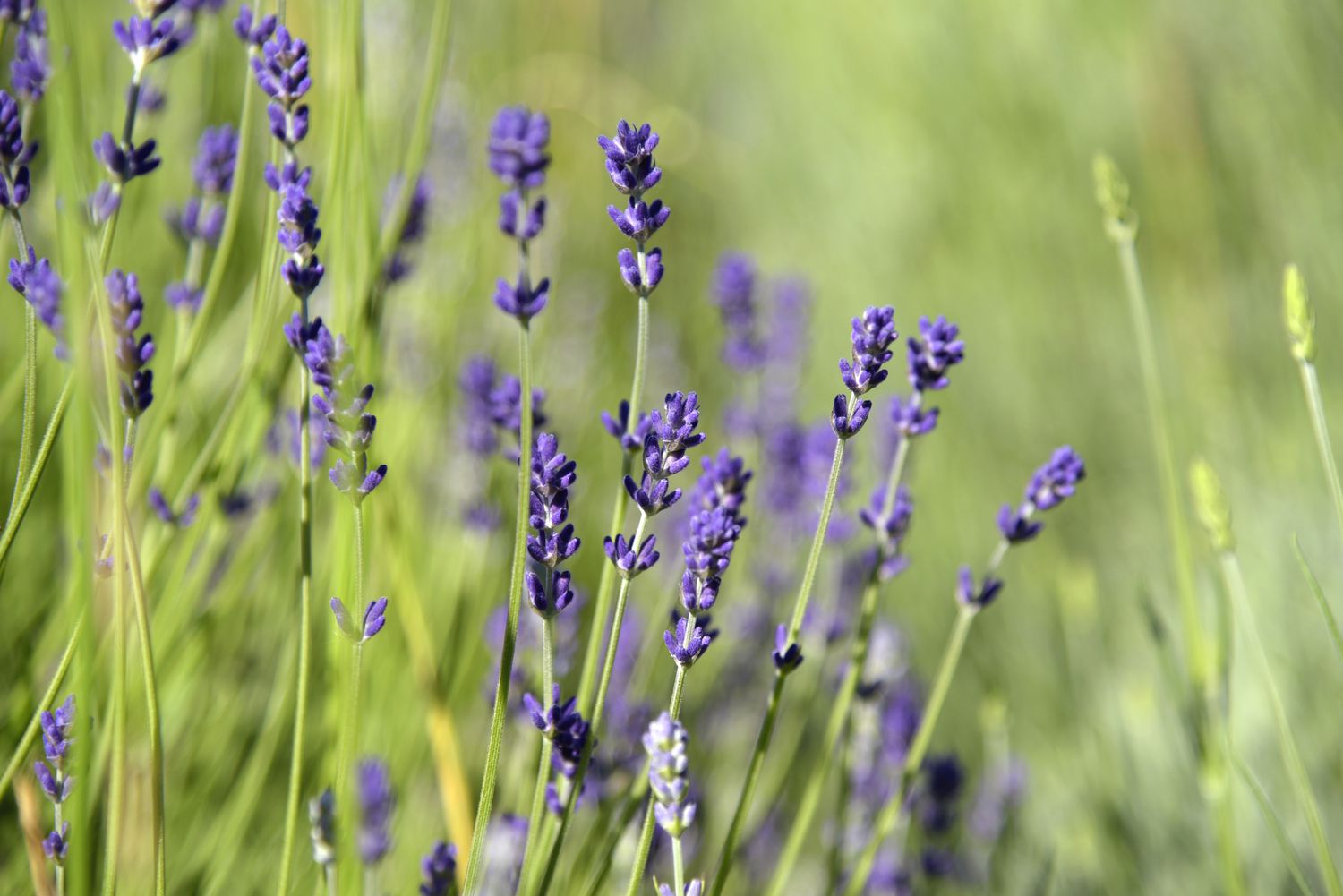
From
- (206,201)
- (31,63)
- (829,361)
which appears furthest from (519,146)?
(829,361)

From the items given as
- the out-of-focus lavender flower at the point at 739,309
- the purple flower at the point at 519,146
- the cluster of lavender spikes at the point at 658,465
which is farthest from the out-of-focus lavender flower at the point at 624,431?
the out-of-focus lavender flower at the point at 739,309

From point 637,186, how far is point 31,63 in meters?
0.44

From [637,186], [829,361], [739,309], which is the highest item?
[829,361]

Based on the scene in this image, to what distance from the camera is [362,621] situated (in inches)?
22.4

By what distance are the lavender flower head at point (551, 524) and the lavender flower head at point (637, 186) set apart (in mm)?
108

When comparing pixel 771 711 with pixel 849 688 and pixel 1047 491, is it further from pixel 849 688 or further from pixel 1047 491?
pixel 1047 491

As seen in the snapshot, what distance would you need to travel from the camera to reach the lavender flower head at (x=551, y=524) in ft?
→ 1.90

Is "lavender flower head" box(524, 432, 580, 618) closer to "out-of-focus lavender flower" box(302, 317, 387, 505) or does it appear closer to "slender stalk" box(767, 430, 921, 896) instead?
"out-of-focus lavender flower" box(302, 317, 387, 505)

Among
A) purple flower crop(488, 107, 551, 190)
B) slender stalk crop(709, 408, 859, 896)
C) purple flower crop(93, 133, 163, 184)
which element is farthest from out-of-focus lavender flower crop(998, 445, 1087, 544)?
purple flower crop(93, 133, 163, 184)

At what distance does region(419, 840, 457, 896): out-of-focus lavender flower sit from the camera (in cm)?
66

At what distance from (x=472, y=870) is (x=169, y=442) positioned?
542 mm

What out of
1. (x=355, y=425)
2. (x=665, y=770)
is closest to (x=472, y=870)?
(x=665, y=770)

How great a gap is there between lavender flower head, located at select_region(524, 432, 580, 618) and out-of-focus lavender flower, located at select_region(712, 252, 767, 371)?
0.52 m

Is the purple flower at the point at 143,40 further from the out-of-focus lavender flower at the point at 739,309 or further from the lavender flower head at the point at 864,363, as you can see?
the out-of-focus lavender flower at the point at 739,309
